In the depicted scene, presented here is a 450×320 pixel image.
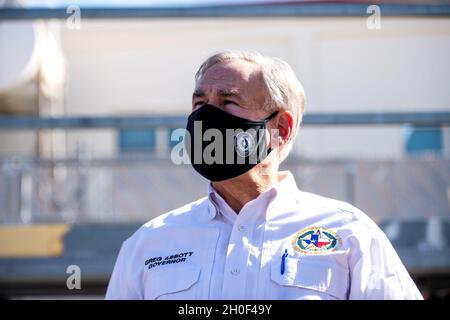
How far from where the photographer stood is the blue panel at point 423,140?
7984 millimetres

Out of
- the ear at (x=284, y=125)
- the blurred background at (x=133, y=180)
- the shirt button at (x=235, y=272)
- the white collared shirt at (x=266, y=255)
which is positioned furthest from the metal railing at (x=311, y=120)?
the shirt button at (x=235, y=272)

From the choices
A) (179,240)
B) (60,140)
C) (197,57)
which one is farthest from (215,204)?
(197,57)

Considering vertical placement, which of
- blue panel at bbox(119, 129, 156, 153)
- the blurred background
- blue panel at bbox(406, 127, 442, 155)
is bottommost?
blue panel at bbox(119, 129, 156, 153)

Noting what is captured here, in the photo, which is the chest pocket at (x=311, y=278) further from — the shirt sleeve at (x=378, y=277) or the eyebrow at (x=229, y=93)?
the eyebrow at (x=229, y=93)

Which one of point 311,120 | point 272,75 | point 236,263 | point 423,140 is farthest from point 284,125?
point 423,140

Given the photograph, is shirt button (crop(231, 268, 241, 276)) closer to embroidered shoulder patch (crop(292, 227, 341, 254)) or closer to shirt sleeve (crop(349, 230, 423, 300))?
embroidered shoulder patch (crop(292, 227, 341, 254))

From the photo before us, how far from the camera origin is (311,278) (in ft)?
6.29

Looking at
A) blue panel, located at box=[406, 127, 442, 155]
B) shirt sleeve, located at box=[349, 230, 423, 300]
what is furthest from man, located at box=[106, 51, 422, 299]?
blue panel, located at box=[406, 127, 442, 155]

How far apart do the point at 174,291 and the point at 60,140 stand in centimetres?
628

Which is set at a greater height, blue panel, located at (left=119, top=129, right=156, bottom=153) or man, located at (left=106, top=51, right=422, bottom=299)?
man, located at (left=106, top=51, right=422, bottom=299)

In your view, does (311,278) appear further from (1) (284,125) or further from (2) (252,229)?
(1) (284,125)

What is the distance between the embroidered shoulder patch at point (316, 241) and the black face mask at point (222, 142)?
0.84ft

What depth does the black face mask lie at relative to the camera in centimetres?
207

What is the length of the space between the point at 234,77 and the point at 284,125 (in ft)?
0.76
